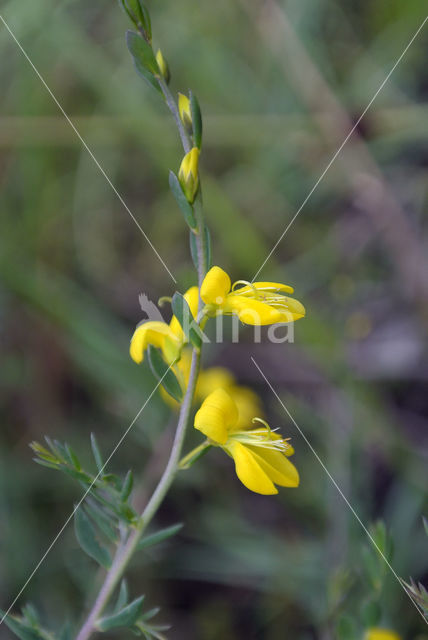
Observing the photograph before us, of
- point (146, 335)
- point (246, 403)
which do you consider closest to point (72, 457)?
point (146, 335)

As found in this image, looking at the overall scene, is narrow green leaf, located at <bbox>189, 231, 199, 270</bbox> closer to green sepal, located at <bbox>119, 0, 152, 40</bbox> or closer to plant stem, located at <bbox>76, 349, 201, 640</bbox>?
plant stem, located at <bbox>76, 349, 201, 640</bbox>

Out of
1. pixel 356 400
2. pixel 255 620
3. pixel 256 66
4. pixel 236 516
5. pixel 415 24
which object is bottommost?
pixel 255 620

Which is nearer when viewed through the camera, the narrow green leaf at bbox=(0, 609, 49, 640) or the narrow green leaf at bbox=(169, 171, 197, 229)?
the narrow green leaf at bbox=(169, 171, 197, 229)

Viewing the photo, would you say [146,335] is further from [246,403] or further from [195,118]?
[246,403]

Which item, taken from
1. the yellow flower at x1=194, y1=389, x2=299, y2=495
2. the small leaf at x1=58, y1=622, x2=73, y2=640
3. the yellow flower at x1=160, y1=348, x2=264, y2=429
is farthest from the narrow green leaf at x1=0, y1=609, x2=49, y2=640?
the yellow flower at x1=160, y1=348, x2=264, y2=429

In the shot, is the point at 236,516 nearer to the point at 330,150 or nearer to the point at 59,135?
the point at 330,150

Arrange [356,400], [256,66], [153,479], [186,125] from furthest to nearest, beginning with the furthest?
[256,66], [356,400], [153,479], [186,125]

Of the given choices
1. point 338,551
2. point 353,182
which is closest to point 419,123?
point 353,182
